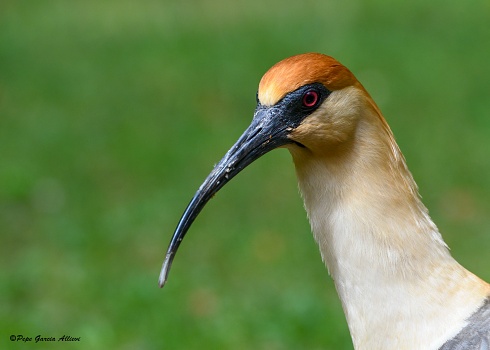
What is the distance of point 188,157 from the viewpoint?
28.6 ft

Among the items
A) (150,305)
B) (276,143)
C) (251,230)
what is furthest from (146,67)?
(276,143)

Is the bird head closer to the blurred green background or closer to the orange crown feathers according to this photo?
the orange crown feathers

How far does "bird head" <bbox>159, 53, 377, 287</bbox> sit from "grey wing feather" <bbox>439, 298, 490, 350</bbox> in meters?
0.83

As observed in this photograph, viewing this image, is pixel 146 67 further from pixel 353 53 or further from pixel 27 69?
pixel 353 53

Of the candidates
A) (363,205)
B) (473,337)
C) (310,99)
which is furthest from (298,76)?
(473,337)

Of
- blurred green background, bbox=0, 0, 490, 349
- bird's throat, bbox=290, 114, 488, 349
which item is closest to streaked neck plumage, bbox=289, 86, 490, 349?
bird's throat, bbox=290, 114, 488, 349

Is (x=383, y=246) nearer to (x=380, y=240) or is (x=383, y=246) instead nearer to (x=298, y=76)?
(x=380, y=240)

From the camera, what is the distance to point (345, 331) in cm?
614

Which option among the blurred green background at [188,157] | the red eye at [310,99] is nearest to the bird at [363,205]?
the red eye at [310,99]

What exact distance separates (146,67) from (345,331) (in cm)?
532

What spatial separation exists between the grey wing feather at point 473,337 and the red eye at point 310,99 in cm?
102

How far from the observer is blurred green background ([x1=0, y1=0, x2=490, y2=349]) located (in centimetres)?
641

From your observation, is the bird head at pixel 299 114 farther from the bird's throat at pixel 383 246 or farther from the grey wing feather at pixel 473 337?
the grey wing feather at pixel 473 337

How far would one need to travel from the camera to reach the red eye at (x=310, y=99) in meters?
3.58
